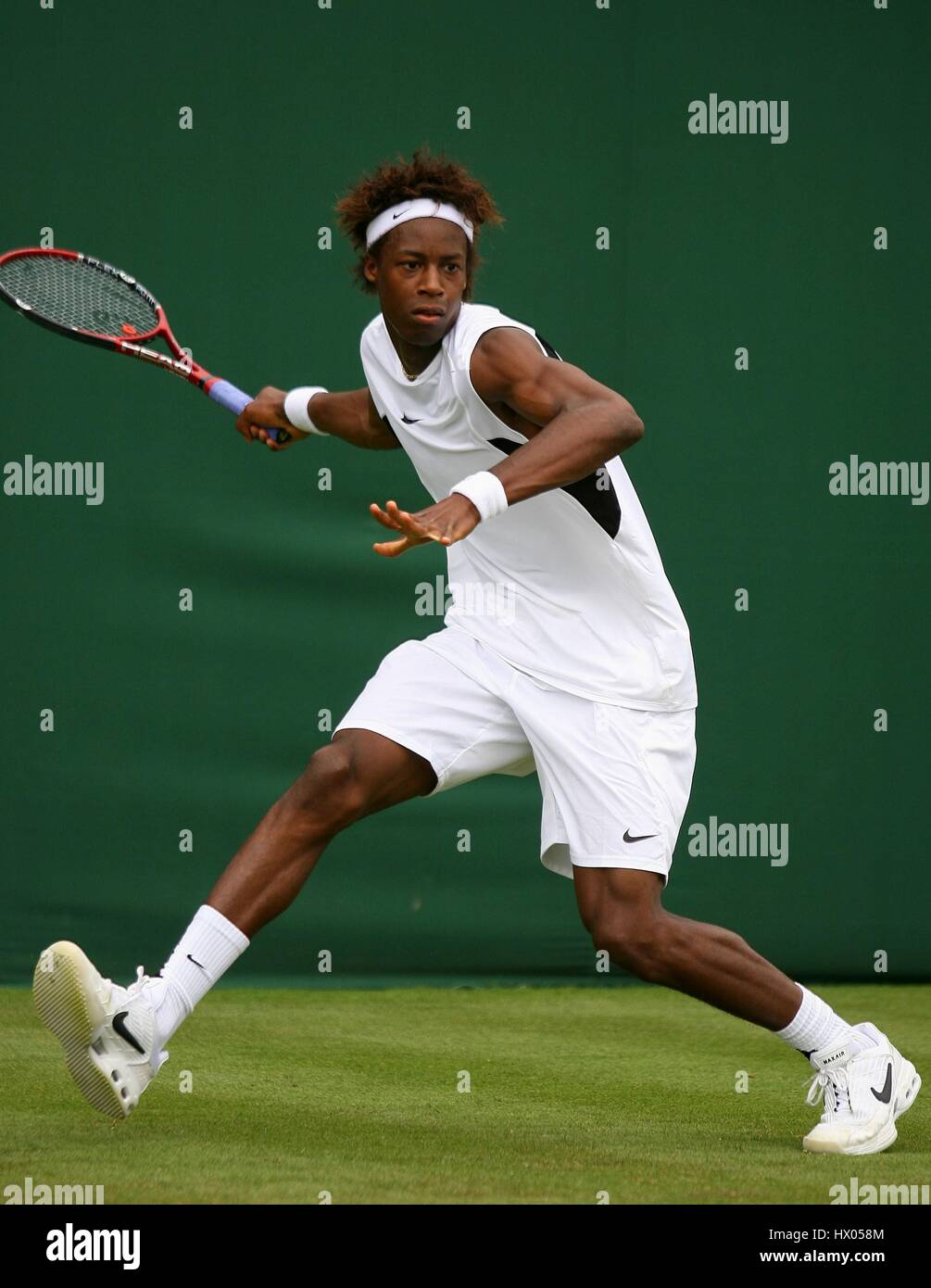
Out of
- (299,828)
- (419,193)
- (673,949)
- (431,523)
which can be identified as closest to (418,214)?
(419,193)

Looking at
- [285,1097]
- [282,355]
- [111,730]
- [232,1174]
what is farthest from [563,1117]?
[282,355]

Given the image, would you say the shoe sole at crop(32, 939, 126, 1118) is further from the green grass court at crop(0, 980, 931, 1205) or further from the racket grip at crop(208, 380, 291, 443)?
the racket grip at crop(208, 380, 291, 443)

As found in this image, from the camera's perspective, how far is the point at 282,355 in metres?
5.31

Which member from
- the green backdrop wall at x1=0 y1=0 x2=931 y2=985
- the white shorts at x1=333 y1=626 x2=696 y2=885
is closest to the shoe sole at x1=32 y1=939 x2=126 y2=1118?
the white shorts at x1=333 y1=626 x2=696 y2=885

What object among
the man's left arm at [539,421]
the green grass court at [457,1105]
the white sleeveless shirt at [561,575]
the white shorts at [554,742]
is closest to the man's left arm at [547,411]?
the man's left arm at [539,421]

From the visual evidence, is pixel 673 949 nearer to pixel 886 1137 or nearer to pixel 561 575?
pixel 886 1137

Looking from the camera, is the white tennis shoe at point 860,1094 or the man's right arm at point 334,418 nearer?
the white tennis shoe at point 860,1094

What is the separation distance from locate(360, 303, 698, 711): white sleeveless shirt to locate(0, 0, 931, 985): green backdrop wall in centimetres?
198

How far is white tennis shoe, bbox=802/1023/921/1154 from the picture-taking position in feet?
10.3

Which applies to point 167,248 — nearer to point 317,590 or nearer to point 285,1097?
point 317,590

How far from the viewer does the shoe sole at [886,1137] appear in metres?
3.14

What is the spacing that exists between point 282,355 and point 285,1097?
244 cm

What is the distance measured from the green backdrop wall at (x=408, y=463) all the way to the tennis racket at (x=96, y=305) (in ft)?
4.23

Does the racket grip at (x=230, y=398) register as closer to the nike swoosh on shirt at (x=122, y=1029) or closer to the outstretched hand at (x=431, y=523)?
the outstretched hand at (x=431, y=523)
